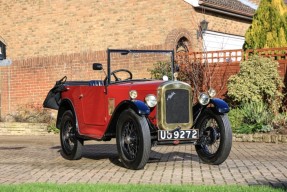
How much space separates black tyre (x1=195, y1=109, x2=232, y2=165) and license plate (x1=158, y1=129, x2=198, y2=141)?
459 millimetres

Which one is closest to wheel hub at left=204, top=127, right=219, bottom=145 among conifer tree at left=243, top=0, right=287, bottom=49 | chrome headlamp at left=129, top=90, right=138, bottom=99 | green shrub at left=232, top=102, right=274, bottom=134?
chrome headlamp at left=129, top=90, right=138, bottom=99

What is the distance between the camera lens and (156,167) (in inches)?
376

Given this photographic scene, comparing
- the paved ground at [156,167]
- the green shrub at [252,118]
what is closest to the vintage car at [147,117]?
the paved ground at [156,167]

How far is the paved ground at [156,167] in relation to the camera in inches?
320

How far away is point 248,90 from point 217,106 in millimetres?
6977

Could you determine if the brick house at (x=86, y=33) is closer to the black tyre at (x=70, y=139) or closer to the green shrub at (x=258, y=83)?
the green shrub at (x=258, y=83)

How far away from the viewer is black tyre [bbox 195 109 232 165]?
31.0 ft

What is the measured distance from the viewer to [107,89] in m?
10.1

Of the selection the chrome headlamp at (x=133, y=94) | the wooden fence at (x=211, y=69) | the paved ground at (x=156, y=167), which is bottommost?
the paved ground at (x=156, y=167)

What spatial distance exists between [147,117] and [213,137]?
1217mm

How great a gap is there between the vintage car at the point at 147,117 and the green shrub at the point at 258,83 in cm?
622

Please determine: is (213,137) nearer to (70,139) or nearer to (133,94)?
(133,94)

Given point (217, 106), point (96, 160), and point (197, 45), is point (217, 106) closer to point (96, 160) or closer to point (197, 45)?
point (96, 160)

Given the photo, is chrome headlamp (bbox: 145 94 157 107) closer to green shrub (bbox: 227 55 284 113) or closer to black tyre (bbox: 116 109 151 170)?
black tyre (bbox: 116 109 151 170)
